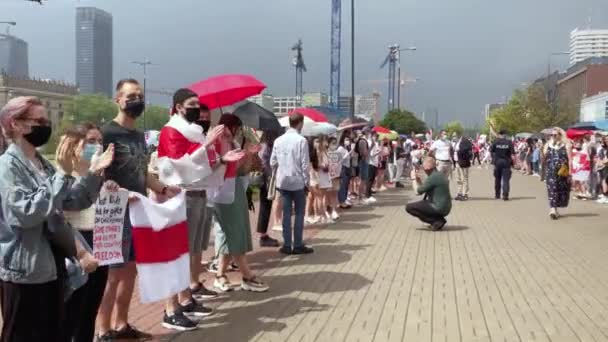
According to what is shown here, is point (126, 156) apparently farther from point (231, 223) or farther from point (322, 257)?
point (322, 257)

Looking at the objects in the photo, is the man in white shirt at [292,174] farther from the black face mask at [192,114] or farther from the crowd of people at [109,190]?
the black face mask at [192,114]

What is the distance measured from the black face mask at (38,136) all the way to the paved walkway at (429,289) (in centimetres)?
245

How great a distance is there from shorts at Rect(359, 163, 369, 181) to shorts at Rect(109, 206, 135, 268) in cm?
1214

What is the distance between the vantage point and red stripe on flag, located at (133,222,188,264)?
204 inches

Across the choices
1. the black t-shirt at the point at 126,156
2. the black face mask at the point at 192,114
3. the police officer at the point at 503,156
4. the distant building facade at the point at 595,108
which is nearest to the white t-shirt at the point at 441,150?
the police officer at the point at 503,156

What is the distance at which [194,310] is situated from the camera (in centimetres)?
614

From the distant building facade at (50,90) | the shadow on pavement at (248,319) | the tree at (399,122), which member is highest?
the distant building facade at (50,90)

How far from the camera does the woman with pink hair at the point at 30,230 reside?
3.41 meters

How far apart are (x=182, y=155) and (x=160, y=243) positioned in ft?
2.59

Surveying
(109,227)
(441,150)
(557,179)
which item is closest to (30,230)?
(109,227)

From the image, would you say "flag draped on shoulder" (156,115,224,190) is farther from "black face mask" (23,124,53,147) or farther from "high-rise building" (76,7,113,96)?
"high-rise building" (76,7,113,96)

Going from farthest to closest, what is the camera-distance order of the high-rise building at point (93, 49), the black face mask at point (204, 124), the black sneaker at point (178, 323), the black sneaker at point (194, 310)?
the high-rise building at point (93, 49), the black face mask at point (204, 124), the black sneaker at point (194, 310), the black sneaker at point (178, 323)

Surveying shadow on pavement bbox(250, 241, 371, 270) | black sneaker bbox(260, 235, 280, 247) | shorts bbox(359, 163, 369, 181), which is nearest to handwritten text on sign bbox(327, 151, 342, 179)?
shorts bbox(359, 163, 369, 181)

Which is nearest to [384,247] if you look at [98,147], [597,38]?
[98,147]
